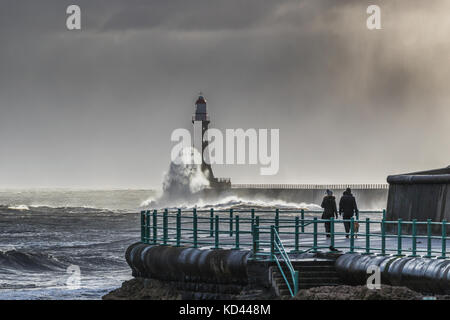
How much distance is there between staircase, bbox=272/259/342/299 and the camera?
76.5ft

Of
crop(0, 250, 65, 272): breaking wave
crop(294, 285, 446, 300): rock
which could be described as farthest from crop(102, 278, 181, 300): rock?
crop(0, 250, 65, 272): breaking wave

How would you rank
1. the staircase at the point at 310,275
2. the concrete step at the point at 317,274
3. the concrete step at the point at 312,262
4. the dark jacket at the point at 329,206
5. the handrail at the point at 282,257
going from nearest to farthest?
the handrail at the point at 282,257 < the staircase at the point at 310,275 < the concrete step at the point at 317,274 < the concrete step at the point at 312,262 < the dark jacket at the point at 329,206

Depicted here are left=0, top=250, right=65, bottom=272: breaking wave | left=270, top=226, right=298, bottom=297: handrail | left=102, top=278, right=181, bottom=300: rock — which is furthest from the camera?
left=0, top=250, right=65, bottom=272: breaking wave

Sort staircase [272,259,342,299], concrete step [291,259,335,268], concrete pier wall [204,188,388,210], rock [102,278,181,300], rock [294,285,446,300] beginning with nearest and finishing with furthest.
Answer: rock [294,285,446,300] < staircase [272,259,342,299] < concrete step [291,259,335,268] < rock [102,278,181,300] < concrete pier wall [204,188,388,210]

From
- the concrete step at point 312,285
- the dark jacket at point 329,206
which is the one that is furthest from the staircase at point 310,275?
the dark jacket at point 329,206

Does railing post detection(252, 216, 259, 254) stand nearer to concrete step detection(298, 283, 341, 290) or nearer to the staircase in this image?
the staircase

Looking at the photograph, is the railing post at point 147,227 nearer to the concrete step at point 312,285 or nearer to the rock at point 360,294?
the concrete step at point 312,285

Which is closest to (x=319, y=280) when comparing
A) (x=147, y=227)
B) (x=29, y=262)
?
(x=147, y=227)

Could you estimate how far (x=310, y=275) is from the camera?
78.3 ft

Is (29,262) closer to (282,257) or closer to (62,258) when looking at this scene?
(62,258)

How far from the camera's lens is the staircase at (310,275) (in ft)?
76.5

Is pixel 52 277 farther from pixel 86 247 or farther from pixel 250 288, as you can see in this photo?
pixel 250 288

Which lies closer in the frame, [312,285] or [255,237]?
[312,285]

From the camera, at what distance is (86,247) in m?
63.2
